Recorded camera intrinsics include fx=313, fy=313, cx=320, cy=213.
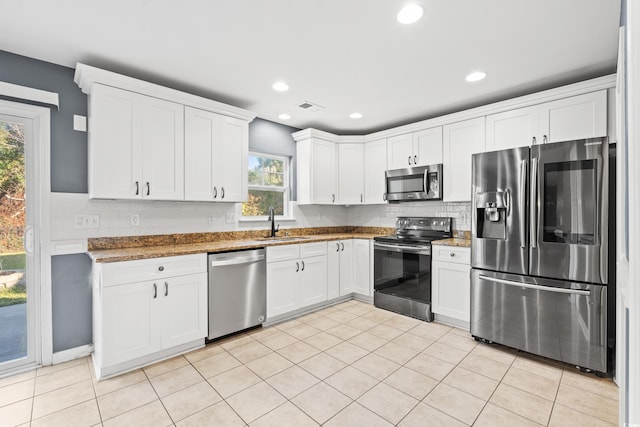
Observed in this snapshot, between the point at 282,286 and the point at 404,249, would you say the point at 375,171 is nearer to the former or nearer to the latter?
the point at 404,249

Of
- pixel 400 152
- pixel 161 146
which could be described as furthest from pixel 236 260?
pixel 400 152

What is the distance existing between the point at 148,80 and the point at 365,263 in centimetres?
319

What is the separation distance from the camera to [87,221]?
275 centimetres

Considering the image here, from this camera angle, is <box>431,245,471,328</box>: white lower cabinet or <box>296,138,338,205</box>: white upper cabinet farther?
<box>296,138,338,205</box>: white upper cabinet

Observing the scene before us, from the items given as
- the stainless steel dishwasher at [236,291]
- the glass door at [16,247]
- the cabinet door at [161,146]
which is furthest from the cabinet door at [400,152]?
the glass door at [16,247]

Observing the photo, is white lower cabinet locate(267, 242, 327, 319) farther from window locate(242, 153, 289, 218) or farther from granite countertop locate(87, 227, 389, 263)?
window locate(242, 153, 289, 218)

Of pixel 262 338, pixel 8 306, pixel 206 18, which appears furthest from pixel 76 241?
pixel 206 18

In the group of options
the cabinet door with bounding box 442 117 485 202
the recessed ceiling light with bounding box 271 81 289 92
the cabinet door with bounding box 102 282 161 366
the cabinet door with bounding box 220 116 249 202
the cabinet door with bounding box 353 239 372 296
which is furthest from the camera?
the cabinet door with bounding box 353 239 372 296

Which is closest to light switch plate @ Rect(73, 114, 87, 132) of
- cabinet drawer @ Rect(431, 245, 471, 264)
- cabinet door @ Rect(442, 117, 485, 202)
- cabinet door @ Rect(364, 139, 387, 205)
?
cabinet door @ Rect(364, 139, 387, 205)

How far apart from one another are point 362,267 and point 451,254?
124 cm

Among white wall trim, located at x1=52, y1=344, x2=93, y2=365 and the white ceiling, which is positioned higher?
the white ceiling

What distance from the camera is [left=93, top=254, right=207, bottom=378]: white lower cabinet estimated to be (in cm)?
234

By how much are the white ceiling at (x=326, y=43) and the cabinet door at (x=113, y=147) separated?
0.31 meters

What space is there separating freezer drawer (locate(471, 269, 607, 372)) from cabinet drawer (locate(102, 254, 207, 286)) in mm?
2606
